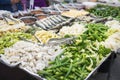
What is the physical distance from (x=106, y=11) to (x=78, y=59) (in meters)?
3.02

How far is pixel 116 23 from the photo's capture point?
463 centimetres

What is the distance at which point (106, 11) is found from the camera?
18.7 feet

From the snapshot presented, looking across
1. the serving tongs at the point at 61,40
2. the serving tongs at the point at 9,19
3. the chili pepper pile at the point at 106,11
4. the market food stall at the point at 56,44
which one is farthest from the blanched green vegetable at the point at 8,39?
the chili pepper pile at the point at 106,11

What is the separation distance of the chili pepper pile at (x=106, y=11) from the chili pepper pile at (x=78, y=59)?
1814mm

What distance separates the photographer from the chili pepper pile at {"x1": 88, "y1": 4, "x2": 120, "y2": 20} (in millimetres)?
5570

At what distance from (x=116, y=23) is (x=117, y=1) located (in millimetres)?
2364

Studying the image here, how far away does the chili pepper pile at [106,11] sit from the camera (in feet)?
18.3

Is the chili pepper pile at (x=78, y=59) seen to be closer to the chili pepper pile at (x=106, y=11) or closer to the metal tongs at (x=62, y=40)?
the metal tongs at (x=62, y=40)

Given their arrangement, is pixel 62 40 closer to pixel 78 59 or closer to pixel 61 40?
pixel 61 40

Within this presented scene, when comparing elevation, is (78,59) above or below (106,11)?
below

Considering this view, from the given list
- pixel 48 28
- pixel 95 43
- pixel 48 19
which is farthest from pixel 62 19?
pixel 95 43

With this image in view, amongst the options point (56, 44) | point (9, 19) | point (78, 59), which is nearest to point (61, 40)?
point (56, 44)

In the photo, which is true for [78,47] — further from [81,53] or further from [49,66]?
[49,66]

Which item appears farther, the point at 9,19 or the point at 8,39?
the point at 9,19
